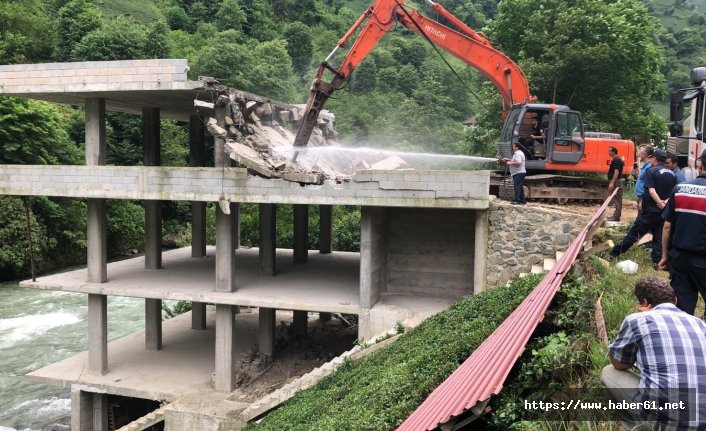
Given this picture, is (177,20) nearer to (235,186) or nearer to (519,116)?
(235,186)

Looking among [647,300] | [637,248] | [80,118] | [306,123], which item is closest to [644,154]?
[637,248]

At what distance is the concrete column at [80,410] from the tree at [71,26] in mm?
43945

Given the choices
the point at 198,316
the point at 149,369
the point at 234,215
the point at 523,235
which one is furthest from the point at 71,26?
the point at 523,235

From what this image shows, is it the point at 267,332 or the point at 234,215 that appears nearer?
the point at 267,332

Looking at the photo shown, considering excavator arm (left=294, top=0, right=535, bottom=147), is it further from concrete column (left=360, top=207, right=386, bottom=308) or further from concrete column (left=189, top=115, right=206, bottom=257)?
concrete column (left=189, top=115, right=206, bottom=257)

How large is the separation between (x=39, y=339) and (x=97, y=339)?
9.39 meters

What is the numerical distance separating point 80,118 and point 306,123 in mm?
33962

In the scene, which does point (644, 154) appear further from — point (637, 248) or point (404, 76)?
point (404, 76)

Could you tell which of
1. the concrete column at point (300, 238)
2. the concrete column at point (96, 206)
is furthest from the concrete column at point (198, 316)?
the concrete column at point (96, 206)

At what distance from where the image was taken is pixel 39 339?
23047mm

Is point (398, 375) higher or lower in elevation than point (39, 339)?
higher

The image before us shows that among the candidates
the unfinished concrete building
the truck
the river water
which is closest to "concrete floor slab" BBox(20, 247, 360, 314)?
the unfinished concrete building

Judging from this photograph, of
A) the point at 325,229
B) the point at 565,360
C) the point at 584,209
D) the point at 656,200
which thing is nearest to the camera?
the point at 565,360

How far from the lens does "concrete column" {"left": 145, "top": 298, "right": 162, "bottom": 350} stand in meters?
17.7
